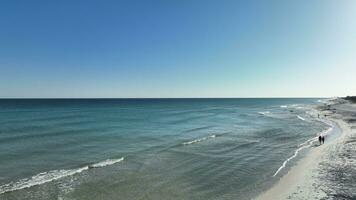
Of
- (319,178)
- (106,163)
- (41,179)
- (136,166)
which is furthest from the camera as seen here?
(106,163)

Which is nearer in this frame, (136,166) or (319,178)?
(319,178)

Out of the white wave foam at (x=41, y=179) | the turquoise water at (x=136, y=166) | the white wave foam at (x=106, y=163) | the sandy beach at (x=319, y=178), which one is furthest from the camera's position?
the white wave foam at (x=106, y=163)

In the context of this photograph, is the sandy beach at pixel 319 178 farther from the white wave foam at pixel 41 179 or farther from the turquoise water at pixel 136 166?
the white wave foam at pixel 41 179

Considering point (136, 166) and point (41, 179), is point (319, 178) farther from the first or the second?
point (41, 179)

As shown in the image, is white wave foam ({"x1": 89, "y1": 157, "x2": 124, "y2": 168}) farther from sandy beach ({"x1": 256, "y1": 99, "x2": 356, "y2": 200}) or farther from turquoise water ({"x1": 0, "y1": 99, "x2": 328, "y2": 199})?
sandy beach ({"x1": 256, "y1": 99, "x2": 356, "y2": 200})

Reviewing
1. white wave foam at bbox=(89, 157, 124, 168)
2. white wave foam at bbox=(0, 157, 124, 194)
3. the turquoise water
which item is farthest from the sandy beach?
white wave foam at bbox=(0, 157, 124, 194)

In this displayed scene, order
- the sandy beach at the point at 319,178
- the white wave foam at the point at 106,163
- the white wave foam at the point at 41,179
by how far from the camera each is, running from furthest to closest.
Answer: the white wave foam at the point at 106,163
the white wave foam at the point at 41,179
the sandy beach at the point at 319,178

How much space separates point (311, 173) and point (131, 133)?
2338 cm

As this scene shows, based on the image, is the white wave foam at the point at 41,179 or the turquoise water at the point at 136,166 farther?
the white wave foam at the point at 41,179

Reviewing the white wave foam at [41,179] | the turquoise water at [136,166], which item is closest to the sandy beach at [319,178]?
the turquoise water at [136,166]

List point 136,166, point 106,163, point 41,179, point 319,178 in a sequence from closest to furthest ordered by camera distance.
→ point 41,179 → point 319,178 → point 136,166 → point 106,163

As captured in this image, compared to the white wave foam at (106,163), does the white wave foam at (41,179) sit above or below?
below

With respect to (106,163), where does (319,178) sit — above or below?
below

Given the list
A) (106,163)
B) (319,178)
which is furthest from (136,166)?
(319,178)
